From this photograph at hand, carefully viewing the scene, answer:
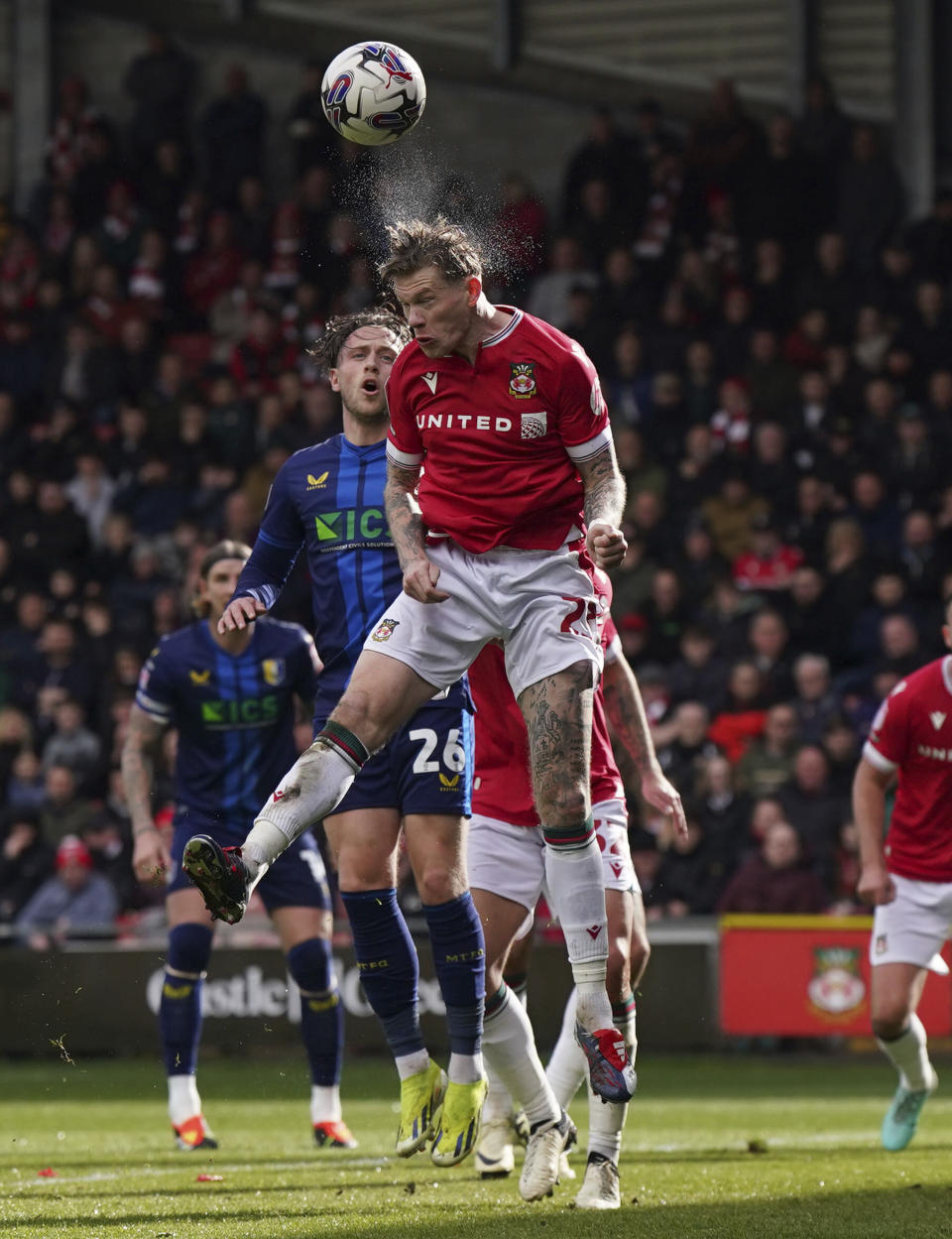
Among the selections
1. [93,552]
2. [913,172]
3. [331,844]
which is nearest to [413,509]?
[331,844]

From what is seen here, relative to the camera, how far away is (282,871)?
8.70 meters

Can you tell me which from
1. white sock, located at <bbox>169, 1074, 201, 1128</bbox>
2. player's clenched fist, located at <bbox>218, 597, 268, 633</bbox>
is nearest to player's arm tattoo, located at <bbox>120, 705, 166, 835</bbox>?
white sock, located at <bbox>169, 1074, 201, 1128</bbox>

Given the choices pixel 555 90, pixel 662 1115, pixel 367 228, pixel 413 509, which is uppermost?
pixel 555 90

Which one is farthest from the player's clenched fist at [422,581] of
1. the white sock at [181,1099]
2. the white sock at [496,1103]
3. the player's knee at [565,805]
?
the white sock at [181,1099]

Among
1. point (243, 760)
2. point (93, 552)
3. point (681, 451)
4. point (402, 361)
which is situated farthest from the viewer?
point (93, 552)

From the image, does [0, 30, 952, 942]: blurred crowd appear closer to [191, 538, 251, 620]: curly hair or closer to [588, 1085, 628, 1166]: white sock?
[191, 538, 251, 620]: curly hair

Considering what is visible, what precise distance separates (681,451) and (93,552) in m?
5.37

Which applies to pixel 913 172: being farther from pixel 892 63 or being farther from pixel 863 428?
pixel 863 428

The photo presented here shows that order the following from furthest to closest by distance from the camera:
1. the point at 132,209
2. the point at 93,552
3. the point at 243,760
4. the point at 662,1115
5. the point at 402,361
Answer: the point at 132,209 < the point at 93,552 < the point at 662,1115 < the point at 243,760 < the point at 402,361

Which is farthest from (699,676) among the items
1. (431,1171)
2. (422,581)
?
(422,581)

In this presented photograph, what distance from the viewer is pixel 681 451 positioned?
15.8m

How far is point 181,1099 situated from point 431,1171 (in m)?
1.73

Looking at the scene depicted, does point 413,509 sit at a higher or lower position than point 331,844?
higher

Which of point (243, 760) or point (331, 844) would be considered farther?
point (243, 760)
